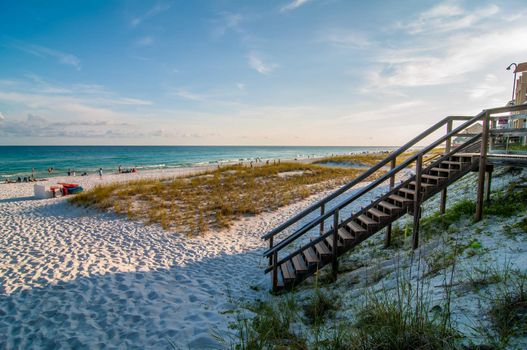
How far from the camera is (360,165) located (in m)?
37.9

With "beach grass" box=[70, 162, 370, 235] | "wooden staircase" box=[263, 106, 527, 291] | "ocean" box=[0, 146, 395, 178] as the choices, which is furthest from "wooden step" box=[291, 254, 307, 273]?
"ocean" box=[0, 146, 395, 178]

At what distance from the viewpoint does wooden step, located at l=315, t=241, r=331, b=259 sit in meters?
5.81

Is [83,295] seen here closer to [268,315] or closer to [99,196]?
[268,315]

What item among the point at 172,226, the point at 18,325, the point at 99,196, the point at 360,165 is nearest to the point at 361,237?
the point at 18,325

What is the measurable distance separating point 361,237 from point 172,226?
7496 millimetres

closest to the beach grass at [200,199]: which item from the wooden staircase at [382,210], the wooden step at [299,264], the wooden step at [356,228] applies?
the wooden step at [299,264]

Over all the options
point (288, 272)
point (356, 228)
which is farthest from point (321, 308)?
point (356, 228)

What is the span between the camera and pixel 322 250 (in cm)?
603

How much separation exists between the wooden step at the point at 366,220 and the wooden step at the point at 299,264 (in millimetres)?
1629

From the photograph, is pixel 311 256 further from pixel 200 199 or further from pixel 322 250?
pixel 200 199

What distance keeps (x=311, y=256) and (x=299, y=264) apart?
1.08 feet

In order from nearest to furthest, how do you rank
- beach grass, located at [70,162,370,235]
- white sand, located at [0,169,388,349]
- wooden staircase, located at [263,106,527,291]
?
white sand, located at [0,169,388,349] → wooden staircase, located at [263,106,527,291] → beach grass, located at [70,162,370,235]

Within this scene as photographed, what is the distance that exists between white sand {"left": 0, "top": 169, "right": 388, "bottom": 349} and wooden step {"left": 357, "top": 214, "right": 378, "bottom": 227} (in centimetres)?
259

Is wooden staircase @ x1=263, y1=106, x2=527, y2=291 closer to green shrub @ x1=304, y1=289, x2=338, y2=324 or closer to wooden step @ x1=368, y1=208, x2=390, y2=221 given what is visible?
wooden step @ x1=368, y1=208, x2=390, y2=221
